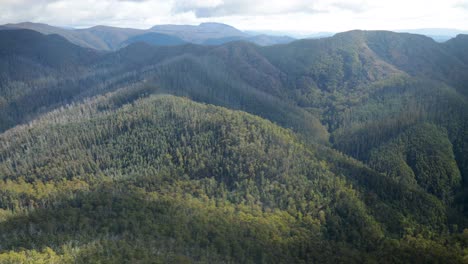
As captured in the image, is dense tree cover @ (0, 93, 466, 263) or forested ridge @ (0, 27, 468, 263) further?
forested ridge @ (0, 27, 468, 263)

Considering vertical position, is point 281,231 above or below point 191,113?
below

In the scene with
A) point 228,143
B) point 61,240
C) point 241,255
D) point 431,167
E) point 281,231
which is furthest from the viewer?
point 431,167

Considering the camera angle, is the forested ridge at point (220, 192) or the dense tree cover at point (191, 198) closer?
the dense tree cover at point (191, 198)

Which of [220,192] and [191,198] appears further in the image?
[220,192]

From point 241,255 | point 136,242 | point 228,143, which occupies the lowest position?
point 241,255

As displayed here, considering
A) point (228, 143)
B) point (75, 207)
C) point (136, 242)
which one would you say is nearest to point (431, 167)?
point (228, 143)

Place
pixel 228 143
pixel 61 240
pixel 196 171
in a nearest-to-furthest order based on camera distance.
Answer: pixel 61 240 < pixel 196 171 < pixel 228 143

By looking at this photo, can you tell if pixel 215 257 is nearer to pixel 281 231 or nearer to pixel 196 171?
pixel 281 231

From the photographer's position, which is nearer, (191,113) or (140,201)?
(140,201)

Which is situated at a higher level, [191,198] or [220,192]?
[191,198]

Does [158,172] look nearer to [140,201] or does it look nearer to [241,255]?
[140,201]
